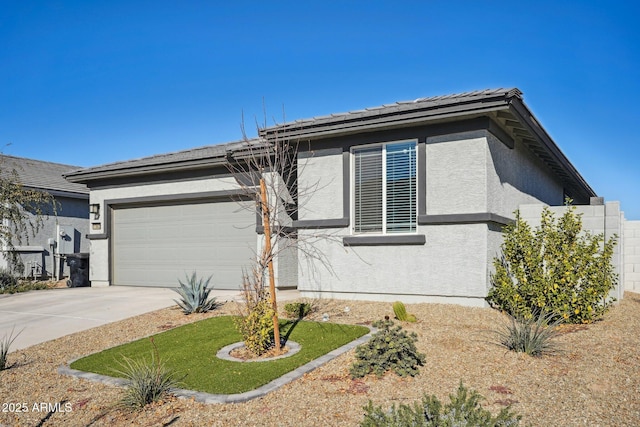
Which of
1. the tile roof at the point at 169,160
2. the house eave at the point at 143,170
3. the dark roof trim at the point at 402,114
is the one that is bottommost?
the house eave at the point at 143,170

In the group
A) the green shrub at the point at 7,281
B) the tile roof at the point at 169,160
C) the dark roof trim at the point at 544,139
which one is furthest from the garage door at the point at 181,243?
the dark roof trim at the point at 544,139

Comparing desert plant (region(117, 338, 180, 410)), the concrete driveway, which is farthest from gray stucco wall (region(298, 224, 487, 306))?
desert plant (region(117, 338, 180, 410))

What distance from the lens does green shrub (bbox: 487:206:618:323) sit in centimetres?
816

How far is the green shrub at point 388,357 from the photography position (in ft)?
17.9

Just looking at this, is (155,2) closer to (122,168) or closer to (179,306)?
(122,168)

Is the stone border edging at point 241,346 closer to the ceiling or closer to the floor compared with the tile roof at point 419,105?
closer to the floor

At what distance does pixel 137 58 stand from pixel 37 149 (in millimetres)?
12438

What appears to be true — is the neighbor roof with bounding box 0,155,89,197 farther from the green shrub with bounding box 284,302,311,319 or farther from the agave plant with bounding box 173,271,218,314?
the green shrub with bounding box 284,302,311,319

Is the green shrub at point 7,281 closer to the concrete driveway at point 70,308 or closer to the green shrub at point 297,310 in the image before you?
the concrete driveway at point 70,308

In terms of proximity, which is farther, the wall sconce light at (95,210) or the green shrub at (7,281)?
the wall sconce light at (95,210)

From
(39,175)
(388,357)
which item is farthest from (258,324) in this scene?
(39,175)

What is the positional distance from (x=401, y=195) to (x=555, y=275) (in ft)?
10.5

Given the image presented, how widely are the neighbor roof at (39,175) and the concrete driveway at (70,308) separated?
611cm

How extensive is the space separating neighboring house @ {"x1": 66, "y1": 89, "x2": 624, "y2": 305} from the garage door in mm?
57
